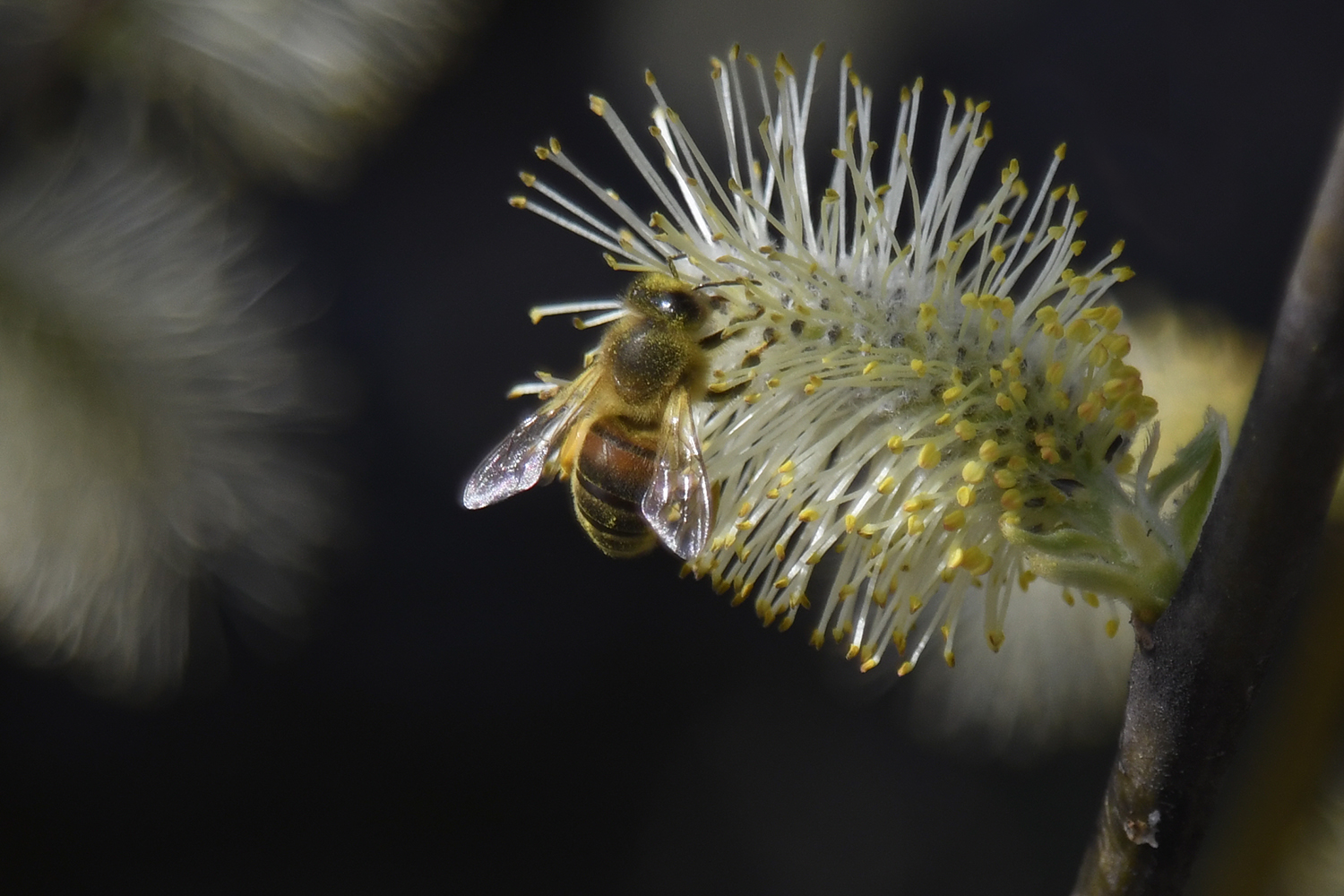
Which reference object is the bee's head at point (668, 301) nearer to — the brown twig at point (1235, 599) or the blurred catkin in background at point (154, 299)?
the brown twig at point (1235, 599)

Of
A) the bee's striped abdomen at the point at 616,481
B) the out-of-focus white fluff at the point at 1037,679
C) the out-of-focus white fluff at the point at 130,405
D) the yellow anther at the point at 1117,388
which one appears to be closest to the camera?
the yellow anther at the point at 1117,388

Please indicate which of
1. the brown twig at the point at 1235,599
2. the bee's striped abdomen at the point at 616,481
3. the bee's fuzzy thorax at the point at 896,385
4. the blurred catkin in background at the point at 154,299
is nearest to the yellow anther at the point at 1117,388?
the bee's fuzzy thorax at the point at 896,385

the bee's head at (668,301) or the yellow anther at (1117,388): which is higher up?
the yellow anther at (1117,388)

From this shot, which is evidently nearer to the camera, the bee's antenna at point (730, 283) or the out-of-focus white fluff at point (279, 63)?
the bee's antenna at point (730, 283)

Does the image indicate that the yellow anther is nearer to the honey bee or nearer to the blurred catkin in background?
→ the honey bee

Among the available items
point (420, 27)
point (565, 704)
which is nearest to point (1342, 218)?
point (420, 27)

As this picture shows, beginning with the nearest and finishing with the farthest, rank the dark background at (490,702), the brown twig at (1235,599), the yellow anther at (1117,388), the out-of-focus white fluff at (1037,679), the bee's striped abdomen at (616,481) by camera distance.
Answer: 1. the brown twig at (1235,599)
2. the yellow anther at (1117,388)
3. the bee's striped abdomen at (616,481)
4. the out-of-focus white fluff at (1037,679)
5. the dark background at (490,702)

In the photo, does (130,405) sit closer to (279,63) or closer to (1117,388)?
(279,63)

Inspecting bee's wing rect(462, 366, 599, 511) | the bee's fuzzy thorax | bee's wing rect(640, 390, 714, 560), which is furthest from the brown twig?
bee's wing rect(462, 366, 599, 511)

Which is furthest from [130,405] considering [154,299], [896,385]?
[896,385]
